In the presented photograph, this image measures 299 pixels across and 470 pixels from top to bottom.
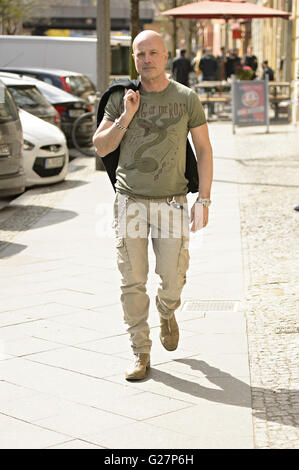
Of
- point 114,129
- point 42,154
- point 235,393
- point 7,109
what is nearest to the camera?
point 235,393

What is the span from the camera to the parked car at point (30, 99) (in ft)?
56.2

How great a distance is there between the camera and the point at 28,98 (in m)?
17.4

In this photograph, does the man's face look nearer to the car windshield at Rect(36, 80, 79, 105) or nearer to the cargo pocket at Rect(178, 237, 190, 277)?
the cargo pocket at Rect(178, 237, 190, 277)

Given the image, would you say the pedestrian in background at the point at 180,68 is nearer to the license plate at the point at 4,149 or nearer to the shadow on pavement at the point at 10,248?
the license plate at the point at 4,149

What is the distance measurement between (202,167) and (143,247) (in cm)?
53

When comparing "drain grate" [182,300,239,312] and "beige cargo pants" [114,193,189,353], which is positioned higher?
"beige cargo pants" [114,193,189,353]

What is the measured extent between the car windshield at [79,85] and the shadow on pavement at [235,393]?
54.8 ft

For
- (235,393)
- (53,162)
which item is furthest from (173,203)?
(53,162)

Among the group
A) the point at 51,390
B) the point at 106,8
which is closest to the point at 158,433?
the point at 51,390

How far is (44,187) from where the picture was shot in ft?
49.9

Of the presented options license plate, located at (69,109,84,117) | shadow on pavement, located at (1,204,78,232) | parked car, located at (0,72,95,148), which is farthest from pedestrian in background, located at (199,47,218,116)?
shadow on pavement, located at (1,204,78,232)

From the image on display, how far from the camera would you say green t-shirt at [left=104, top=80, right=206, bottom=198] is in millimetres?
5324

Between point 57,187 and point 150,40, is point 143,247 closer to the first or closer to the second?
point 150,40
